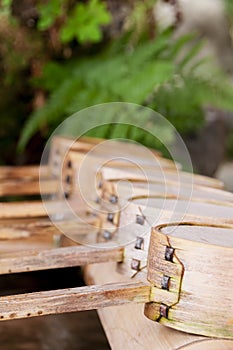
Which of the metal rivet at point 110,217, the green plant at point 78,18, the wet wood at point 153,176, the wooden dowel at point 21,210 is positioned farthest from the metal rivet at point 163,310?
the green plant at point 78,18

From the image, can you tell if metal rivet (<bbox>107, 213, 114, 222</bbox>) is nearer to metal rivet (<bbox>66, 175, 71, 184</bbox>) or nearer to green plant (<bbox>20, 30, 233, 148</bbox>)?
metal rivet (<bbox>66, 175, 71, 184</bbox>)

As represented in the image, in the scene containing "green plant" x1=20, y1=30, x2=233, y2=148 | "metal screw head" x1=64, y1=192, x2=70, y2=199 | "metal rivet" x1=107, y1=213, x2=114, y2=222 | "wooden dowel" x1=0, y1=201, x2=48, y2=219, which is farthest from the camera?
"green plant" x1=20, y1=30, x2=233, y2=148

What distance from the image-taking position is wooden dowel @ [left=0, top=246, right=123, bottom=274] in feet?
4.33

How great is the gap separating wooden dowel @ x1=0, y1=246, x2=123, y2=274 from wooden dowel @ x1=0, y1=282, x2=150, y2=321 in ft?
0.79

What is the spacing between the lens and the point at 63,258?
1.33 meters

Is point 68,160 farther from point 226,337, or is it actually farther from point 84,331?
point 226,337

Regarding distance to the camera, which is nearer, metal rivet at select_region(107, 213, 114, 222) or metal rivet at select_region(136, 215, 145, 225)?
metal rivet at select_region(136, 215, 145, 225)

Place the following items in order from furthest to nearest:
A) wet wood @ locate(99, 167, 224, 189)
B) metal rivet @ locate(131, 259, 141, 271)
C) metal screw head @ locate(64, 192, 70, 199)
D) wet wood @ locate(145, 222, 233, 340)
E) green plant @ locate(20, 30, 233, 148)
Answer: green plant @ locate(20, 30, 233, 148)
metal screw head @ locate(64, 192, 70, 199)
wet wood @ locate(99, 167, 224, 189)
metal rivet @ locate(131, 259, 141, 271)
wet wood @ locate(145, 222, 233, 340)

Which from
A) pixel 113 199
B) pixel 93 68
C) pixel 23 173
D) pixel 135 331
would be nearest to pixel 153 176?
pixel 113 199

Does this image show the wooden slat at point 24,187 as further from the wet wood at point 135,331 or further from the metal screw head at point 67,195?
the wet wood at point 135,331

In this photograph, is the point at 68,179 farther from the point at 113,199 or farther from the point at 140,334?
the point at 140,334

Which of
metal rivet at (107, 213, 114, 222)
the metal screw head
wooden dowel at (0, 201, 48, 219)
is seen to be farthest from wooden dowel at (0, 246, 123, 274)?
the metal screw head

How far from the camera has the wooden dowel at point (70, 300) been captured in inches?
40.7

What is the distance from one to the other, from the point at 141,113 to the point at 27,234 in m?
0.88
